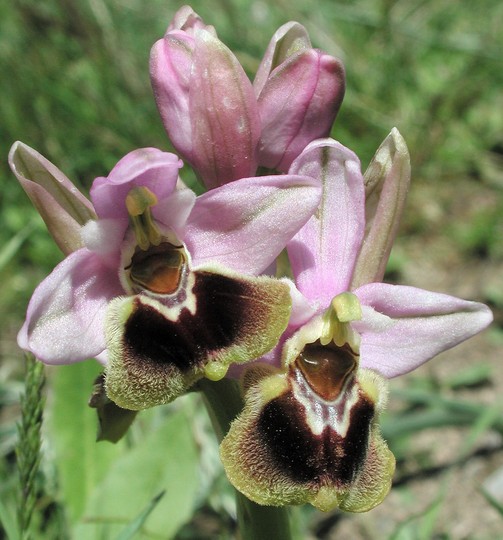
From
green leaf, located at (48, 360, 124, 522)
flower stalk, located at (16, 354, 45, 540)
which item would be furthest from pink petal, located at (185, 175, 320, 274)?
green leaf, located at (48, 360, 124, 522)

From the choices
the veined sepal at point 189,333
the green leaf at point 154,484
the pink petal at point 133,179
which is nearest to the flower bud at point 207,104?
the pink petal at point 133,179

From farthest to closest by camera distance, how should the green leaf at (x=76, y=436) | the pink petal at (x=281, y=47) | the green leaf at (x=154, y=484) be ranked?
1. the green leaf at (x=76, y=436)
2. the green leaf at (x=154, y=484)
3. the pink petal at (x=281, y=47)

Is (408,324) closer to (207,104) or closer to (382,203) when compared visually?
(382,203)

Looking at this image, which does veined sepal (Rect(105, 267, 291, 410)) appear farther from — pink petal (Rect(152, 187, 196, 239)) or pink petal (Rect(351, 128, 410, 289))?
pink petal (Rect(351, 128, 410, 289))

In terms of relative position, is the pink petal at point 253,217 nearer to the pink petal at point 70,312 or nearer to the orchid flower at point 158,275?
the orchid flower at point 158,275

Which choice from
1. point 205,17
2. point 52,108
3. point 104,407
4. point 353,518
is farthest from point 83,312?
point 205,17

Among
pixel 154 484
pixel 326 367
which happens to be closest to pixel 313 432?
pixel 326 367

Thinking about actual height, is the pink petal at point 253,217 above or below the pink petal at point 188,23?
below
